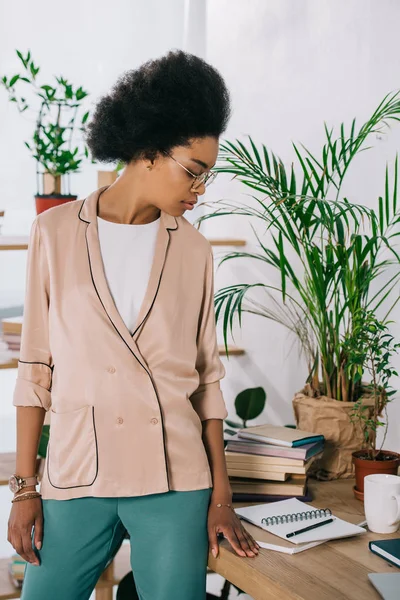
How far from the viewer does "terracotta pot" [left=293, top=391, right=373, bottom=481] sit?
2168 millimetres

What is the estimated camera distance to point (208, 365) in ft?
5.57

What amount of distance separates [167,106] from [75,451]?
648mm

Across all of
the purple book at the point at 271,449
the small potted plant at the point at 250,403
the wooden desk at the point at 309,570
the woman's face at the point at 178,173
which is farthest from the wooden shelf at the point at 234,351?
the woman's face at the point at 178,173

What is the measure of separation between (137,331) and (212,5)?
235 cm

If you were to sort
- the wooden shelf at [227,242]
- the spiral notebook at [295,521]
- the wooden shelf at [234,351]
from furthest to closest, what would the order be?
the wooden shelf at [234,351] < the wooden shelf at [227,242] < the spiral notebook at [295,521]

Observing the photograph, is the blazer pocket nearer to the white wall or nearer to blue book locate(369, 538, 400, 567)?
blue book locate(369, 538, 400, 567)

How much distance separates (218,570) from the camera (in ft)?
5.37

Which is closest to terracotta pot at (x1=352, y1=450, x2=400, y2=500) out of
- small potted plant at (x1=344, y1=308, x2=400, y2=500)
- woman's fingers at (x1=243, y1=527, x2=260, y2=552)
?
small potted plant at (x1=344, y1=308, x2=400, y2=500)

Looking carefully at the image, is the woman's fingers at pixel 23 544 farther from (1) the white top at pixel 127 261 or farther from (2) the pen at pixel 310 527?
(2) the pen at pixel 310 527

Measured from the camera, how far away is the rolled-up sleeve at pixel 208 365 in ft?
5.51

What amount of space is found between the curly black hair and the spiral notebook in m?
0.79

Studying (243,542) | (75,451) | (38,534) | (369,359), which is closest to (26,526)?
(38,534)

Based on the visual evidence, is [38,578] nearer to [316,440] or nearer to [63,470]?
[63,470]

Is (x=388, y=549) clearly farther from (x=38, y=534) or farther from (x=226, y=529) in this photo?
(x=38, y=534)
